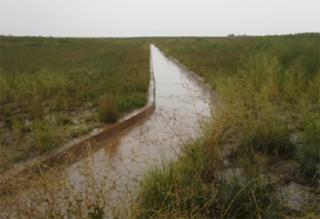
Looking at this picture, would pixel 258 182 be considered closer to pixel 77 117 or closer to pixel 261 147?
pixel 261 147

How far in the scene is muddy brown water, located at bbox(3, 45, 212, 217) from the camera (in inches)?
126

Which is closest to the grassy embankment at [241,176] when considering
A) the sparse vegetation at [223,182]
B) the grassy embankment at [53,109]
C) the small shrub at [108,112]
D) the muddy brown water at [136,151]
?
the sparse vegetation at [223,182]

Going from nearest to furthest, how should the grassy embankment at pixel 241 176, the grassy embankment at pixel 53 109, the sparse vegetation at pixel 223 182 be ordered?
1. the sparse vegetation at pixel 223 182
2. the grassy embankment at pixel 241 176
3. the grassy embankment at pixel 53 109

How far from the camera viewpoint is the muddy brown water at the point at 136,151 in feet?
10.5

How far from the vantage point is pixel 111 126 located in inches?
253

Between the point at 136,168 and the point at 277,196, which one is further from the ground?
the point at 277,196

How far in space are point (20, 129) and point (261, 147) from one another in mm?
3875

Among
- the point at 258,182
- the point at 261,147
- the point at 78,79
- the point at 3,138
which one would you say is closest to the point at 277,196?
the point at 258,182

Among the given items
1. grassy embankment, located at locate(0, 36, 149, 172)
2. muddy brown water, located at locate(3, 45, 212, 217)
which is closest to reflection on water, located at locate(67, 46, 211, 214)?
muddy brown water, located at locate(3, 45, 212, 217)

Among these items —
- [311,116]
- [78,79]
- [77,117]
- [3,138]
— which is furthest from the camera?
[78,79]

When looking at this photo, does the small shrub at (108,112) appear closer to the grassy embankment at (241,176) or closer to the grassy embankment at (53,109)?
the grassy embankment at (53,109)

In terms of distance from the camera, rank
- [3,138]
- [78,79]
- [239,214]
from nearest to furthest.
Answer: [239,214], [3,138], [78,79]

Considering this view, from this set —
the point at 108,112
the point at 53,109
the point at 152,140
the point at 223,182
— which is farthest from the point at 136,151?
the point at 53,109

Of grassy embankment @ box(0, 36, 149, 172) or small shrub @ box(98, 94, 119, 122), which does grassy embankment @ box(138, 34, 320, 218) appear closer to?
grassy embankment @ box(0, 36, 149, 172)
